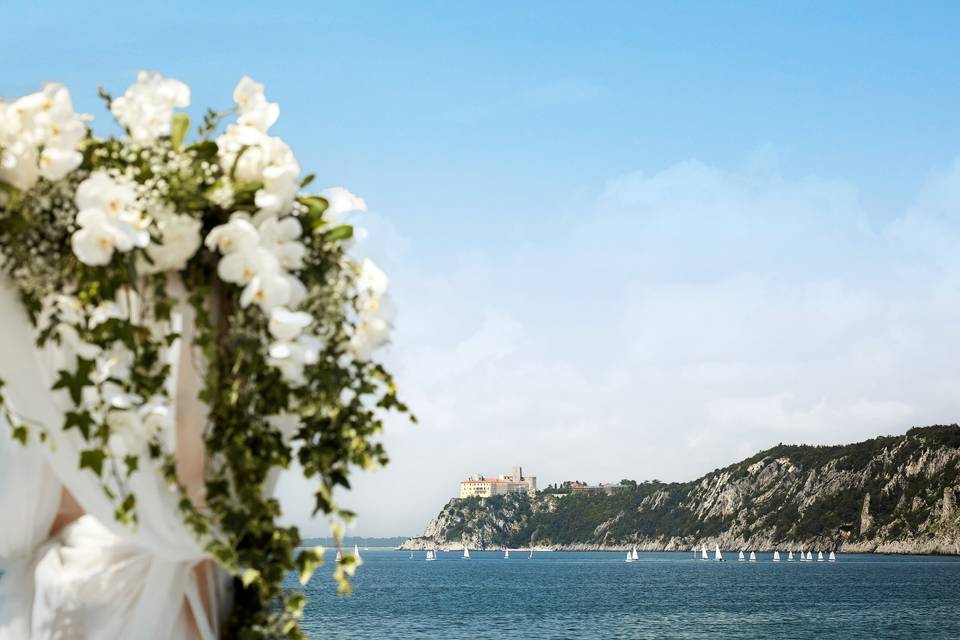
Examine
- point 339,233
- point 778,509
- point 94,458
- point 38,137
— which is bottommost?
point 94,458

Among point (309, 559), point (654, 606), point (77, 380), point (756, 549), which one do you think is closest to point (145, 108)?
point (77, 380)

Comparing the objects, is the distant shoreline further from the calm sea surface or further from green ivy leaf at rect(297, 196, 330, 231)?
green ivy leaf at rect(297, 196, 330, 231)

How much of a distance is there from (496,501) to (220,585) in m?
146

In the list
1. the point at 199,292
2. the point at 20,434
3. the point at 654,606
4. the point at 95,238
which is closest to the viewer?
the point at 95,238

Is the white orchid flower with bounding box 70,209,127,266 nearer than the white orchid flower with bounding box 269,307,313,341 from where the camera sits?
Yes

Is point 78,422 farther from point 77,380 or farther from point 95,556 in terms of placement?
point 95,556

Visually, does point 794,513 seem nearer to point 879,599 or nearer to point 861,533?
point 861,533

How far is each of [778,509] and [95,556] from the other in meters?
116

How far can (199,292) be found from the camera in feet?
8.10

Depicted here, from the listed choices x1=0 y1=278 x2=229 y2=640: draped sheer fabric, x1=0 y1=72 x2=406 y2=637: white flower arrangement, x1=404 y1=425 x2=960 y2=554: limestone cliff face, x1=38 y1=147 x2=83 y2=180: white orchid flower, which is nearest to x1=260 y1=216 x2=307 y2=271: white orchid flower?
x1=0 y1=72 x2=406 y2=637: white flower arrangement

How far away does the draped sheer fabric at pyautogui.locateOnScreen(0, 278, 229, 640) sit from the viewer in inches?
98.2

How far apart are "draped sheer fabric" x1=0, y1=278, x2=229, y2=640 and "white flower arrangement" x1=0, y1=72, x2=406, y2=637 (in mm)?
66

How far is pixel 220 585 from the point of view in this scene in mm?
2904

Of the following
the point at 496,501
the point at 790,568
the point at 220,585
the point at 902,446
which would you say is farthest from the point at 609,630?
the point at 496,501
